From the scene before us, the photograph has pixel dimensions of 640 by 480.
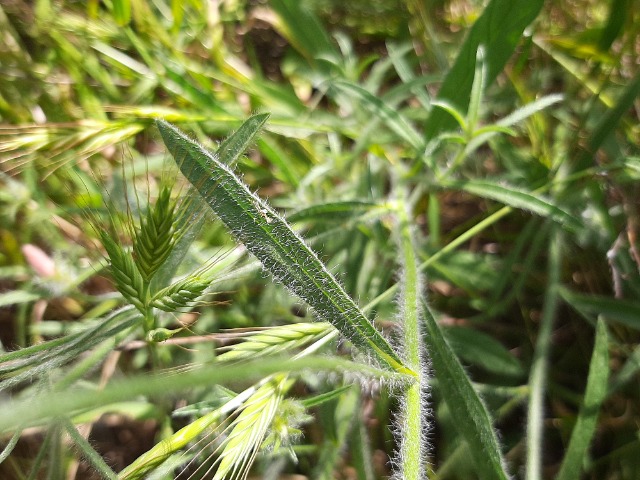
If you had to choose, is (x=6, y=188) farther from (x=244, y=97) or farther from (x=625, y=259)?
(x=625, y=259)

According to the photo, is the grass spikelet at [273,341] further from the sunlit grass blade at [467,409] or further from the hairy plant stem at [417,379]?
the sunlit grass blade at [467,409]

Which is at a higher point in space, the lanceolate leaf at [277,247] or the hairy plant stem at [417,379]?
the lanceolate leaf at [277,247]

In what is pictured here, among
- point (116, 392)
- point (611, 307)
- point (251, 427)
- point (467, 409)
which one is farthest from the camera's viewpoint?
point (611, 307)

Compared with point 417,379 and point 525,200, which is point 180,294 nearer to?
point 417,379

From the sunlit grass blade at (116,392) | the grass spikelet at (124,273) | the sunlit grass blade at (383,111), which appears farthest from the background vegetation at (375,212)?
the sunlit grass blade at (116,392)

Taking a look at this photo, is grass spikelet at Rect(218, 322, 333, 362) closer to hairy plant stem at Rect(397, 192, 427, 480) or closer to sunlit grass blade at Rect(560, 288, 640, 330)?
hairy plant stem at Rect(397, 192, 427, 480)

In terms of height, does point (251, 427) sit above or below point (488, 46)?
below

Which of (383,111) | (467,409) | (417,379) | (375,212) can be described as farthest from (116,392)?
(383,111)

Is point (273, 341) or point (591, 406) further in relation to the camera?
point (591, 406)

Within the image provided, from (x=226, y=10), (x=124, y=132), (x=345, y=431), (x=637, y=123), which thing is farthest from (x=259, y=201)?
(x=637, y=123)
